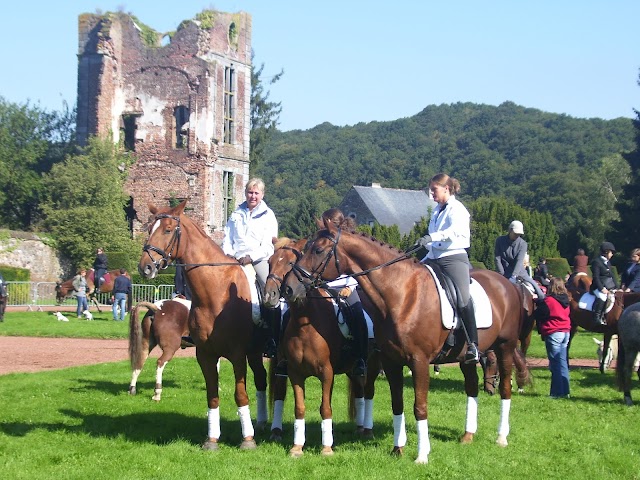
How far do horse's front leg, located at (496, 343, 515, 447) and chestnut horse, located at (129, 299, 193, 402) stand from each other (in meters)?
5.32

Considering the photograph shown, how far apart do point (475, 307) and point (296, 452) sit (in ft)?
8.72

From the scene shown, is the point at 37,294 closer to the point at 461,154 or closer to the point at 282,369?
the point at 282,369

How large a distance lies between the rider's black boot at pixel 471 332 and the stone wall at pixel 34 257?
3704 centimetres

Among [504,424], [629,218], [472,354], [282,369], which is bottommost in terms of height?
[504,424]

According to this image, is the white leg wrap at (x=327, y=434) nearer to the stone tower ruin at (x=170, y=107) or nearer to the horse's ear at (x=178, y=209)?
the horse's ear at (x=178, y=209)

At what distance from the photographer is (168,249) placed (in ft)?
31.5

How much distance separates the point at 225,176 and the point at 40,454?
42.3 metres

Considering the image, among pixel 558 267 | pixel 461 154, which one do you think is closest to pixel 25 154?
pixel 558 267

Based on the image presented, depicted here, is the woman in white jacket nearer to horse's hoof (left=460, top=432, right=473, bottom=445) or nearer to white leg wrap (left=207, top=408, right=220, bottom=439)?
horse's hoof (left=460, top=432, right=473, bottom=445)

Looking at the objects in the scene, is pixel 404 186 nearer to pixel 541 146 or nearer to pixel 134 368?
pixel 541 146

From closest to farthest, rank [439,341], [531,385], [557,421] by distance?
[439,341] → [557,421] → [531,385]

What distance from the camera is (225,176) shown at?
51156 millimetres

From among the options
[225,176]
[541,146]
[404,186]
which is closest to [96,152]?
[225,176]

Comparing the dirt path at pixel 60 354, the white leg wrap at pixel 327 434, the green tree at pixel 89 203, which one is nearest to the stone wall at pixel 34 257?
the green tree at pixel 89 203
